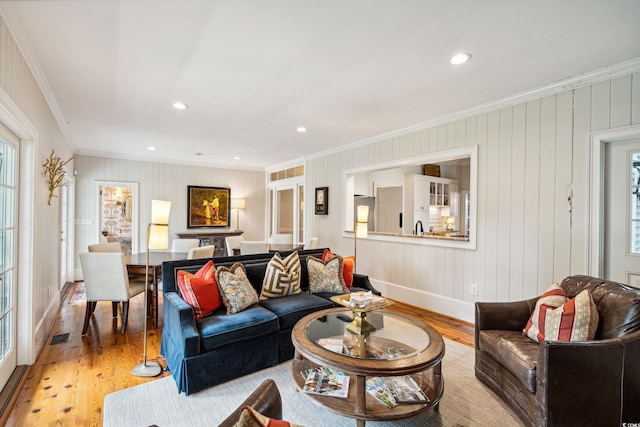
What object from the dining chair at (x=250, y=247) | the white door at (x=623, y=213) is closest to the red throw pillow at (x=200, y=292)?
the dining chair at (x=250, y=247)

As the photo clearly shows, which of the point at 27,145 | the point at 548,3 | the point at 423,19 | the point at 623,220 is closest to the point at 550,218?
the point at 623,220

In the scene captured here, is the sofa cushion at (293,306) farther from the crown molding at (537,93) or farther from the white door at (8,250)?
the crown molding at (537,93)

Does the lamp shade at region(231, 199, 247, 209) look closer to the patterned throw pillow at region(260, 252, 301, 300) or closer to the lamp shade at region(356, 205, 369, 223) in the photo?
the lamp shade at region(356, 205, 369, 223)

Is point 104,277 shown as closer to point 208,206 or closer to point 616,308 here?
point 208,206

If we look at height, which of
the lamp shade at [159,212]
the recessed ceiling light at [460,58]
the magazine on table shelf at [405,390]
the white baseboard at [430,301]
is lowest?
the white baseboard at [430,301]

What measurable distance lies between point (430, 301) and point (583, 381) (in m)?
2.52

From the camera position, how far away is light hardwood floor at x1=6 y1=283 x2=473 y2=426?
1.98 metres

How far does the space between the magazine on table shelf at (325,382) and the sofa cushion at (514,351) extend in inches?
41.2

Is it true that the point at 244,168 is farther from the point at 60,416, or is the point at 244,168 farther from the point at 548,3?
the point at 548,3

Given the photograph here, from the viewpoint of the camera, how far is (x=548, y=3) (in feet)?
5.89

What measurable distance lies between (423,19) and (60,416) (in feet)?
11.4

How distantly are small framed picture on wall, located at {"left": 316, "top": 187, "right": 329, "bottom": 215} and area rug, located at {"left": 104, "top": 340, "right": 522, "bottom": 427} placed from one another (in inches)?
143

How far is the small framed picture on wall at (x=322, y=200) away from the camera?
573 cm

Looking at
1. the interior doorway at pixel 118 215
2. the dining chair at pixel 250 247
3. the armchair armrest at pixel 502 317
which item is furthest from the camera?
the interior doorway at pixel 118 215
